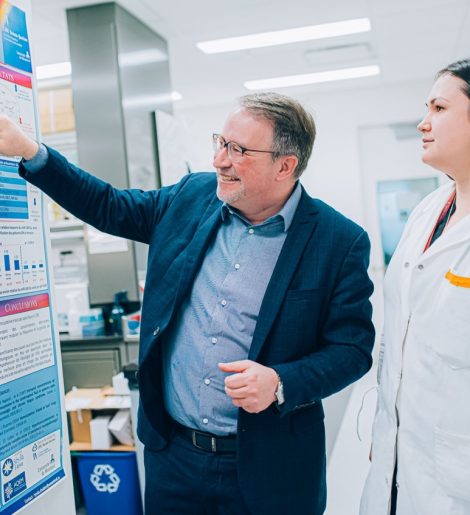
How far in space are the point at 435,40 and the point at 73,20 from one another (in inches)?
112

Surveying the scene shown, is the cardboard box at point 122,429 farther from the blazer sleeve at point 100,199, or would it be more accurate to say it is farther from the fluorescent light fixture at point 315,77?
the fluorescent light fixture at point 315,77

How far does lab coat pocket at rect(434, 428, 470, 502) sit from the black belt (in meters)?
0.46

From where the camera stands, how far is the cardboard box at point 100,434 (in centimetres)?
262

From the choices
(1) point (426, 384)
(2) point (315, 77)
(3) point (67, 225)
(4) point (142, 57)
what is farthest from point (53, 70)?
(1) point (426, 384)

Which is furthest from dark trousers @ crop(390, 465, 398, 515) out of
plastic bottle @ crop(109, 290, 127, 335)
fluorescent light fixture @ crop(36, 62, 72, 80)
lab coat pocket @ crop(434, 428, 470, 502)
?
fluorescent light fixture @ crop(36, 62, 72, 80)

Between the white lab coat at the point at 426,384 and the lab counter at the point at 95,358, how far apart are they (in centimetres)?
177

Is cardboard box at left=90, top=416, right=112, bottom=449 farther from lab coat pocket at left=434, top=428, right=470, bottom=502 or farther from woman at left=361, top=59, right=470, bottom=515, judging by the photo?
lab coat pocket at left=434, top=428, right=470, bottom=502

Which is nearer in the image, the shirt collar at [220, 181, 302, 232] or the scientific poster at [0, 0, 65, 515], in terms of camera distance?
the scientific poster at [0, 0, 65, 515]

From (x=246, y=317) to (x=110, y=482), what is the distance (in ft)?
5.38

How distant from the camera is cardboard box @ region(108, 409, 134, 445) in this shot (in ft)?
8.54

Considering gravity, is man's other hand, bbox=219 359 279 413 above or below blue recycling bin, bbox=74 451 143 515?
above

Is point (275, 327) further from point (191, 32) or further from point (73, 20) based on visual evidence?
point (191, 32)

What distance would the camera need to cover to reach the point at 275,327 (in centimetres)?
132

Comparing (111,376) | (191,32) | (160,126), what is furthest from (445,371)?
(191,32)
